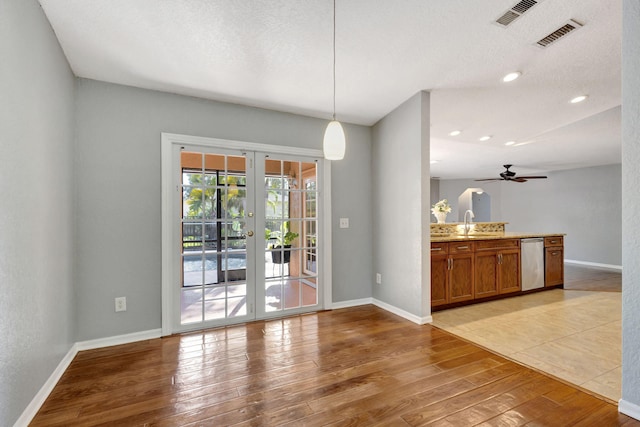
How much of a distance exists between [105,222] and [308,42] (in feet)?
7.98

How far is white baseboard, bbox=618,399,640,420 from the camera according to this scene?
166 cm

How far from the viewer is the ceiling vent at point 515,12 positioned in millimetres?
1873

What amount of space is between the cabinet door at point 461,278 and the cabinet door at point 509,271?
A: 2.03ft

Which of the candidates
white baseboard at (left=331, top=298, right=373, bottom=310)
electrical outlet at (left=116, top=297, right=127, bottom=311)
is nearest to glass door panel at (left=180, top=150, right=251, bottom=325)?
electrical outlet at (left=116, top=297, right=127, bottom=311)

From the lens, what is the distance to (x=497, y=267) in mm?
4062

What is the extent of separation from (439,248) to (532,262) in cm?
198

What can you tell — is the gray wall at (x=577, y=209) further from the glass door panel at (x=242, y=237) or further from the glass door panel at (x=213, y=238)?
the glass door panel at (x=213, y=238)

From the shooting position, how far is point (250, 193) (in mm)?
3346

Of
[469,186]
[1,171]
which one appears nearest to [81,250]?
[1,171]

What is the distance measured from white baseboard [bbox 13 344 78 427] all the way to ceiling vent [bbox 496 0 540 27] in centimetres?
386

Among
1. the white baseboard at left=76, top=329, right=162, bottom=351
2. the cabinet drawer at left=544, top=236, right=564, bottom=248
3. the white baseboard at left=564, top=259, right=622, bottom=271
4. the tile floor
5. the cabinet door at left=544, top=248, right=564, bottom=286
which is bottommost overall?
the white baseboard at left=564, top=259, right=622, bottom=271

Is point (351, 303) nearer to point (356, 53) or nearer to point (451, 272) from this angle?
point (451, 272)

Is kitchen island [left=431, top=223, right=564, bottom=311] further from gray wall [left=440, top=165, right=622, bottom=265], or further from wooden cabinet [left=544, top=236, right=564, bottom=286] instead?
gray wall [left=440, top=165, right=622, bottom=265]

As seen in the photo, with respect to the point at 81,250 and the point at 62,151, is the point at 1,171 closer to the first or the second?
the point at 62,151
